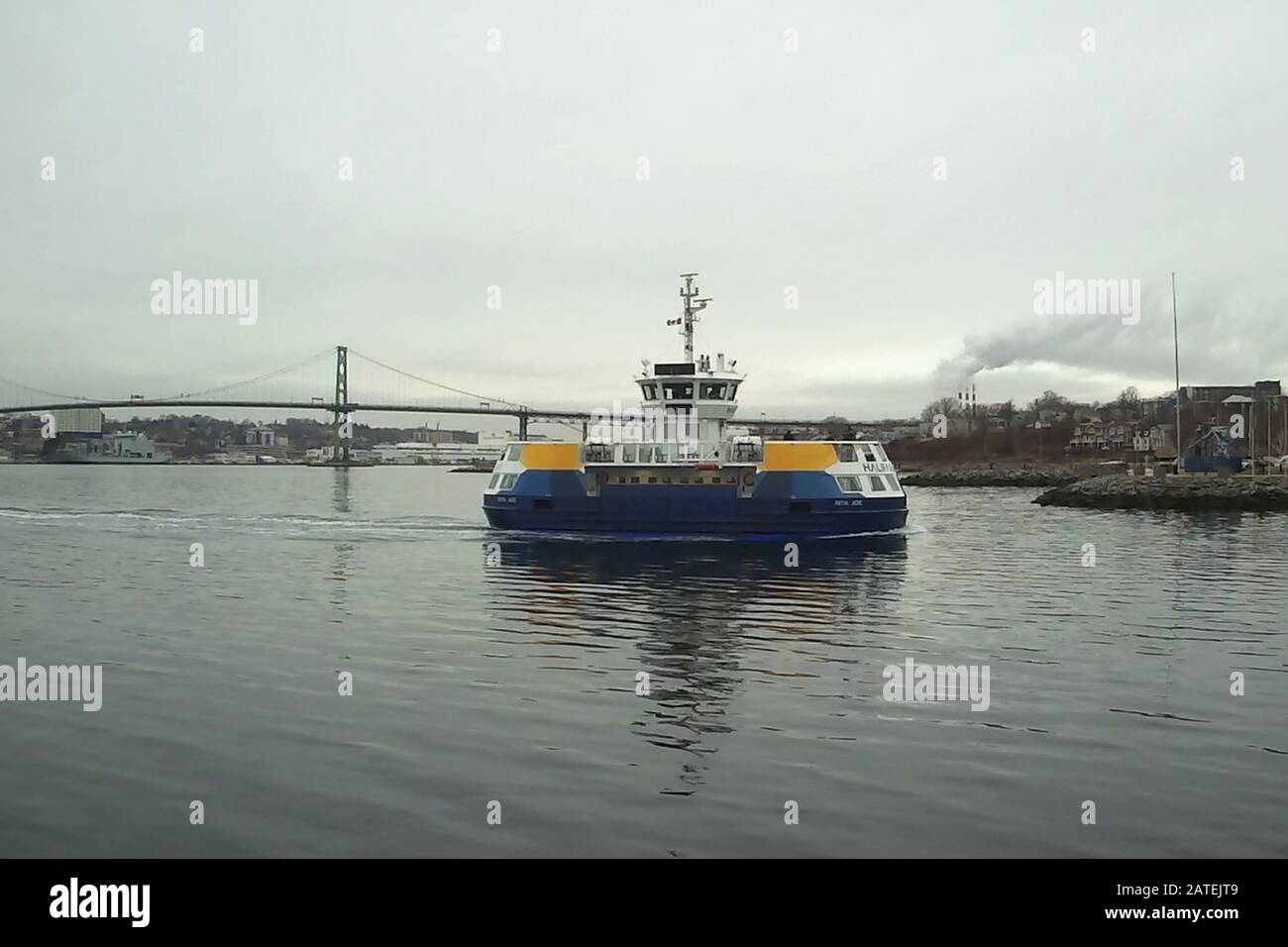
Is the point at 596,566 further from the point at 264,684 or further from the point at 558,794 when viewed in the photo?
the point at 558,794

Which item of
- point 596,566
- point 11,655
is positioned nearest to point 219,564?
point 596,566

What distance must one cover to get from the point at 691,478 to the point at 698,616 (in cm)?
1814

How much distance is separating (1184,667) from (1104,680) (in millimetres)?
1858

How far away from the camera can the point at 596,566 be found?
31172 mm

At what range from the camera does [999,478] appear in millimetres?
113688

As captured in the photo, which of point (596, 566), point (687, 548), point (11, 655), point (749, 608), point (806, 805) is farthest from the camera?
point (687, 548)

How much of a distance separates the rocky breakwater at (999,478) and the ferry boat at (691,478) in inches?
2866

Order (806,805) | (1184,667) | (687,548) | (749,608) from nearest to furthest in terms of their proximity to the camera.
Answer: (806,805), (1184,667), (749,608), (687,548)

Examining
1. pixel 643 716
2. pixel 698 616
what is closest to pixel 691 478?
pixel 698 616

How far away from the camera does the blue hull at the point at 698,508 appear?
125 ft

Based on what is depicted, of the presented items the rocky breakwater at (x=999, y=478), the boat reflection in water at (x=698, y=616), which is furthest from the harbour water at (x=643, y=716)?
the rocky breakwater at (x=999, y=478)

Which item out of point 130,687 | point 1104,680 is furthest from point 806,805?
point 130,687

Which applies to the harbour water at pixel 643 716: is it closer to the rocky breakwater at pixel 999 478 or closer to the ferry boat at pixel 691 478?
the ferry boat at pixel 691 478
